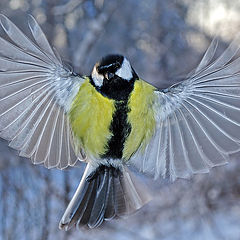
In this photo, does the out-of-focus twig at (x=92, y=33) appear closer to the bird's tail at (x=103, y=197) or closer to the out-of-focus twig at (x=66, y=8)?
the out-of-focus twig at (x=66, y=8)

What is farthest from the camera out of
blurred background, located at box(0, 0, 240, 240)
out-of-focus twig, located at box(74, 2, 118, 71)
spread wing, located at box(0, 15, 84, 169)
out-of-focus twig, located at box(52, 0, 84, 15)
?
out-of-focus twig, located at box(52, 0, 84, 15)

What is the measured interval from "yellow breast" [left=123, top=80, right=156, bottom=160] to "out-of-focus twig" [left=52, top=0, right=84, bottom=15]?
1587mm

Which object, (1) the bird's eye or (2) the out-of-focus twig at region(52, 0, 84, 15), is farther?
(2) the out-of-focus twig at region(52, 0, 84, 15)

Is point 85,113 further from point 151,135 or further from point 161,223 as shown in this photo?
point 161,223

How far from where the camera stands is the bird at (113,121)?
1.27 metres

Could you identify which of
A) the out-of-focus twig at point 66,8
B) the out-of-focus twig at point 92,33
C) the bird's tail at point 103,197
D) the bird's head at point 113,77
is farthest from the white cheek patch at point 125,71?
the out-of-focus twig at point 66,8

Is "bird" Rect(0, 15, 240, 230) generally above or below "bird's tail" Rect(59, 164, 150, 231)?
above

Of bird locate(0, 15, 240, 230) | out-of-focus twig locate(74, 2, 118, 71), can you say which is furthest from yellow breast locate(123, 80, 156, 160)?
out-of-focus twig locate(74, 2, 118, 71)

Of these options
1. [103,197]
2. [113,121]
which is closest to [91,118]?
[113,121]

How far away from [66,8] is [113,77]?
65.7 inches

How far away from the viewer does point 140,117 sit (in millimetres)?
1344

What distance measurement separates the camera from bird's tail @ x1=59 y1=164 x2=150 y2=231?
1408 mm

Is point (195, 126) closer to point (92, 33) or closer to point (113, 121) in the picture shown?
point (113, 121)

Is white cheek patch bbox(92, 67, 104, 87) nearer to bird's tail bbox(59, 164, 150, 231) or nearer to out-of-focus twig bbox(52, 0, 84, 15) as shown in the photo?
bird's tail bbox(59, 164, 150, 231)
